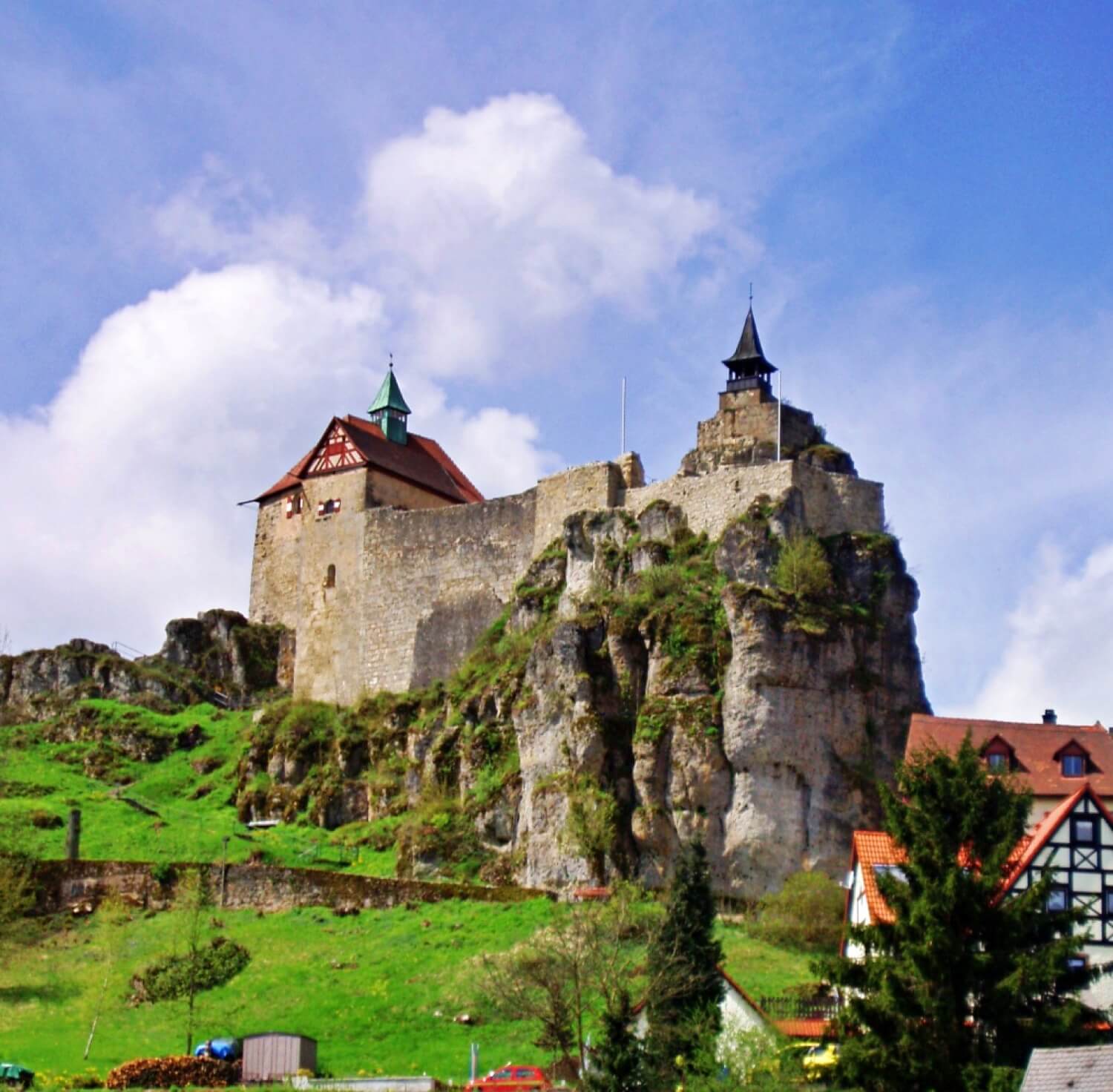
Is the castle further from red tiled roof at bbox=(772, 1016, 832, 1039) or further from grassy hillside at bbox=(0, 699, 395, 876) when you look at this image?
red tiled roof at bbox=(772, 1016, 832, 1039)

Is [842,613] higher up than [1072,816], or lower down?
higher up

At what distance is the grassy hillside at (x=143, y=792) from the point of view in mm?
63250

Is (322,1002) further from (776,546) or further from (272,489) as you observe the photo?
Answer: (272,489)

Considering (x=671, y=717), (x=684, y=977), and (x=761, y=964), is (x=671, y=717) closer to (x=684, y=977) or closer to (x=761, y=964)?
(x=761, y=964)

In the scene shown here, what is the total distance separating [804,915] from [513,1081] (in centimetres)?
1397

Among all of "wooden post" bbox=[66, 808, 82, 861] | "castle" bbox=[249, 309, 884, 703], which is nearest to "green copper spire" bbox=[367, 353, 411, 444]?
"castle" bbox=[249, 309, 884, 703]

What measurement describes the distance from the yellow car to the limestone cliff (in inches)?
594

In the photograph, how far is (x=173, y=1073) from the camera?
141ft

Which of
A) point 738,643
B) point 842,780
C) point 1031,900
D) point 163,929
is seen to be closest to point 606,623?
point 738,643

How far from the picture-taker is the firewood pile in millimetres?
42531

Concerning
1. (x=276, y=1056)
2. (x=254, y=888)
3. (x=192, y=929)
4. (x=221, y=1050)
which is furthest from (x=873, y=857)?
(x=254, y=888)

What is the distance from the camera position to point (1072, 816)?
44.8 meters

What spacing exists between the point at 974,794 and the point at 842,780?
18761 mm

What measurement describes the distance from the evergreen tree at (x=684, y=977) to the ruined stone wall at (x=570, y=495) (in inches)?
1006
